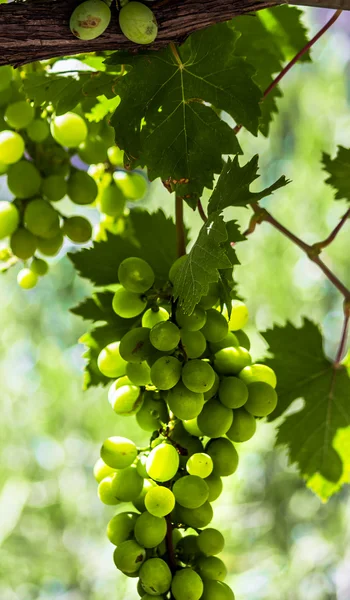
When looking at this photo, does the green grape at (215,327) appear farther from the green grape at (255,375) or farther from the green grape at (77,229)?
the green grape at (77,229)

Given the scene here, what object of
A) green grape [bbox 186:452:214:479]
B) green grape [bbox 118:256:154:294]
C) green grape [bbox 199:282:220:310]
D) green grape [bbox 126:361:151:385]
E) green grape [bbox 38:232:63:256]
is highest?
green grape [bbox 38:232:63:256]

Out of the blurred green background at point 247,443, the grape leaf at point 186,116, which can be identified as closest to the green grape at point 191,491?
the grape leaf at point 186,116

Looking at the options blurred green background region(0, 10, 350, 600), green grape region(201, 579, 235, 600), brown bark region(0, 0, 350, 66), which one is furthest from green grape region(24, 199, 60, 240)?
blurred green background region(0, 10, 350, 600)

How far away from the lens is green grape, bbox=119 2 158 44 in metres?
0.41

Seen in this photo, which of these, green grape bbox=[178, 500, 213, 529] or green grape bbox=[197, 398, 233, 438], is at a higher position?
green grape bbox=[197, 398, 233, 438]

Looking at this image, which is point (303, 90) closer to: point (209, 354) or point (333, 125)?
point (333, 125)

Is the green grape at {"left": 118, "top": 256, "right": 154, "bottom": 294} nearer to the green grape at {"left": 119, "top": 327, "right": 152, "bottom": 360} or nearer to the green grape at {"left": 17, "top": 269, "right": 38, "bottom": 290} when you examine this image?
the green grape at {"left": 119, "top": 327, "right": 152, "bottom": 360}

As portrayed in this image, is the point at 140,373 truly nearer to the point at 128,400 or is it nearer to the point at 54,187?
the point at 128,400

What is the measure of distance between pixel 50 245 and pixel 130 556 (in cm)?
35

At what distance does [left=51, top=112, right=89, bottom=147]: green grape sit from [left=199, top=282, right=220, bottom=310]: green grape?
9.9 inches

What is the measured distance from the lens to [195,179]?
0.54m

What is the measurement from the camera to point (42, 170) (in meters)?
0.72

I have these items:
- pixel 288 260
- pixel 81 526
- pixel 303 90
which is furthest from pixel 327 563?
pixel 303 90

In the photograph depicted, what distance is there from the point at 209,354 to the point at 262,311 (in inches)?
105
